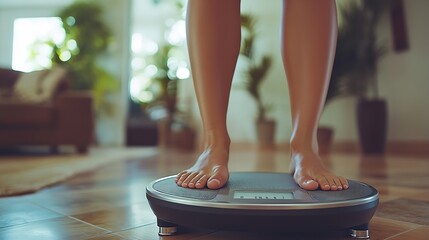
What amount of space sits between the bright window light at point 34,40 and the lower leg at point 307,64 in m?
4.88

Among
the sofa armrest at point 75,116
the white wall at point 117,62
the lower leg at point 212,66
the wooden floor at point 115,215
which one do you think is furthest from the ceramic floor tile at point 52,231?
the white wall at point 117,62

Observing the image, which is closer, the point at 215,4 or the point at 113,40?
the point at 215,4

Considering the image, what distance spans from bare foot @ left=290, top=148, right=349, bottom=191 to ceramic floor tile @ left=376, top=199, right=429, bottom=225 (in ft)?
0.66

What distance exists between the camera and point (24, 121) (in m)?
3.27

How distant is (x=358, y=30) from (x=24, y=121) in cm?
288

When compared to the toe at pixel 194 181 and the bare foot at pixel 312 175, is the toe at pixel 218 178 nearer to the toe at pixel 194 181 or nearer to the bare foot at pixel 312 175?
the toe at pixel 194 181

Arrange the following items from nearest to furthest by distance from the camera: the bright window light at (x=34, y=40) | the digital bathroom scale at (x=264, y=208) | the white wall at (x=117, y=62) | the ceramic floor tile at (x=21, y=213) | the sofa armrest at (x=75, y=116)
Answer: the digital bathroom scale at (x=264, y=208) → the ceramic floor tile at (x=21, y=213) → the sofa armrest at (x=75, y=116) → the white wall at (x=117, y=62) → the bright window light at (x=34, y=40)

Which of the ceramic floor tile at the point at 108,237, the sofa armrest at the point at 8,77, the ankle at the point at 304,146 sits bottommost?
the ceramic floor tile at the point at 108,237

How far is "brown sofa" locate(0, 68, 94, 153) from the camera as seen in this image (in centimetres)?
326

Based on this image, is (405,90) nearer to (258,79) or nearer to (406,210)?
(258,79)

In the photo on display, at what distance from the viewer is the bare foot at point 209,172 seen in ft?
2.59

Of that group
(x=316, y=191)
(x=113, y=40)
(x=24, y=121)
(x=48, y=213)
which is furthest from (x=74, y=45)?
(x=316, y=191)

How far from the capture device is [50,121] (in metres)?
3.32

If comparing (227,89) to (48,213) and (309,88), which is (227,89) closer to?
(309,88)
